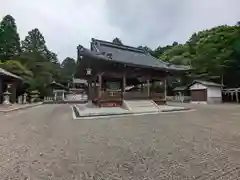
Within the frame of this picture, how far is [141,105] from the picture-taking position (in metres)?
16.8

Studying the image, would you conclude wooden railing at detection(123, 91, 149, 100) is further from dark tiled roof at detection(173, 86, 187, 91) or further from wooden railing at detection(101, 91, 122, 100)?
dark tiled roof at detection(173, 86, 187, 91)

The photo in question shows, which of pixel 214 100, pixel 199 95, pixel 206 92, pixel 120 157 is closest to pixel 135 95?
pixel 120 157

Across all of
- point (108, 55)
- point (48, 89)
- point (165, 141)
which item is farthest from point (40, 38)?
point (165, 141)

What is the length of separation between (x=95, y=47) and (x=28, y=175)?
17157mm

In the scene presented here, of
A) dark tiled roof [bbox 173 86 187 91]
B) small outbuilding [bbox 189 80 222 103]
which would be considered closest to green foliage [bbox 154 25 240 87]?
small outbuilding [bbox 189 80 222 103]

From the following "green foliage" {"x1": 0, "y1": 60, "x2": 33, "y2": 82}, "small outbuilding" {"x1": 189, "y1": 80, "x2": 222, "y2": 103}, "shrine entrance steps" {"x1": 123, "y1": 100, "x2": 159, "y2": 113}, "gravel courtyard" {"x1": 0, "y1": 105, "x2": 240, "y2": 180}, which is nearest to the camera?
"gravel courtyard" {"x1": 0, "y1": 105, "x2": 240, "y2": 180}

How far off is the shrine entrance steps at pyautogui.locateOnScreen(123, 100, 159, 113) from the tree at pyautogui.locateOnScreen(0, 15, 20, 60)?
36.2 meters

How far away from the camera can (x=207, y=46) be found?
105 ft

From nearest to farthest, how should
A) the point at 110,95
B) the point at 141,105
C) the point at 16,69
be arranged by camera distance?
the point at 141,105, the point at 110,95, the point at 16,69

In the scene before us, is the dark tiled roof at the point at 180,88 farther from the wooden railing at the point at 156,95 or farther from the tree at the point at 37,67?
the tree at the point at 37,67

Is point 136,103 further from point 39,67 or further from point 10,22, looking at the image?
point 10,22

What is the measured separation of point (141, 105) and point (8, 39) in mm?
40509

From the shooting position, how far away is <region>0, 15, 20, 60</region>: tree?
4809 cm

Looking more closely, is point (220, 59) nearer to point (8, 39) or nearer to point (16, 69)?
point (16, 69)
